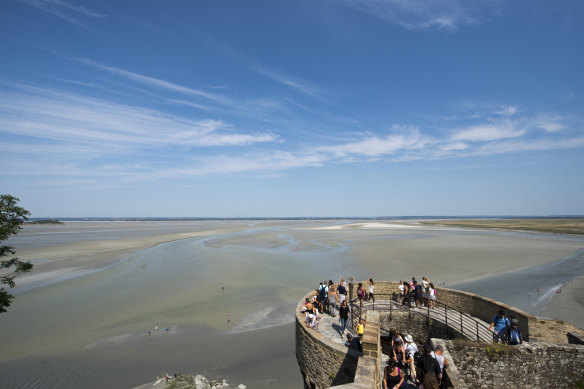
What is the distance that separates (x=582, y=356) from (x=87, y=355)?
18419 millimetres

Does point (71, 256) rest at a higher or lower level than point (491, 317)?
lower

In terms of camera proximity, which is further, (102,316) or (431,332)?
(102,316)

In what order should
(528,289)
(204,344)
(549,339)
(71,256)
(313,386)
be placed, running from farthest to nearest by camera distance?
1. (71,256)
2. (528,289)
3. (204,344)
4. (549,339)
5. (313,386)

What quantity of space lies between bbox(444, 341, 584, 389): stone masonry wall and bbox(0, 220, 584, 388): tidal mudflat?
21.6 feet

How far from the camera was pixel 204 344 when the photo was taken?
14.3m

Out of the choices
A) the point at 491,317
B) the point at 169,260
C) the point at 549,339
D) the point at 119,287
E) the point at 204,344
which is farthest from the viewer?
the point at 169,260

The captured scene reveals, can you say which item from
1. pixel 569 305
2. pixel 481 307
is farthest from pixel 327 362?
pixel 569 305

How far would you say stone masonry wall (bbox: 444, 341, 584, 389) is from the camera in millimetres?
7156

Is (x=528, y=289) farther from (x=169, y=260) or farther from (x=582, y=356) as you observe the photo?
(x=169, y=260)

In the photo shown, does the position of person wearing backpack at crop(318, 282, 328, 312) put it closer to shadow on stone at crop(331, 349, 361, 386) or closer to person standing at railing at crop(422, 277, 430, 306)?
shadow on stone at crop(331, 349, 361, 386)

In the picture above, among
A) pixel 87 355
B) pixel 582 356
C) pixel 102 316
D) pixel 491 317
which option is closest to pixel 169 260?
pixel 102 316

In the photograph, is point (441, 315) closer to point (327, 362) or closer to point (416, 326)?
point (416, 326)

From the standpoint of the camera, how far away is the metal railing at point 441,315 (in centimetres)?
983

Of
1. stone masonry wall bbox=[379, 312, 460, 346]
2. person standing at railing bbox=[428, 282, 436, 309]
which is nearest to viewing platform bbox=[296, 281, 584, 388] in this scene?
stone masonry wall bbox=[379, 312, 460, 346]
